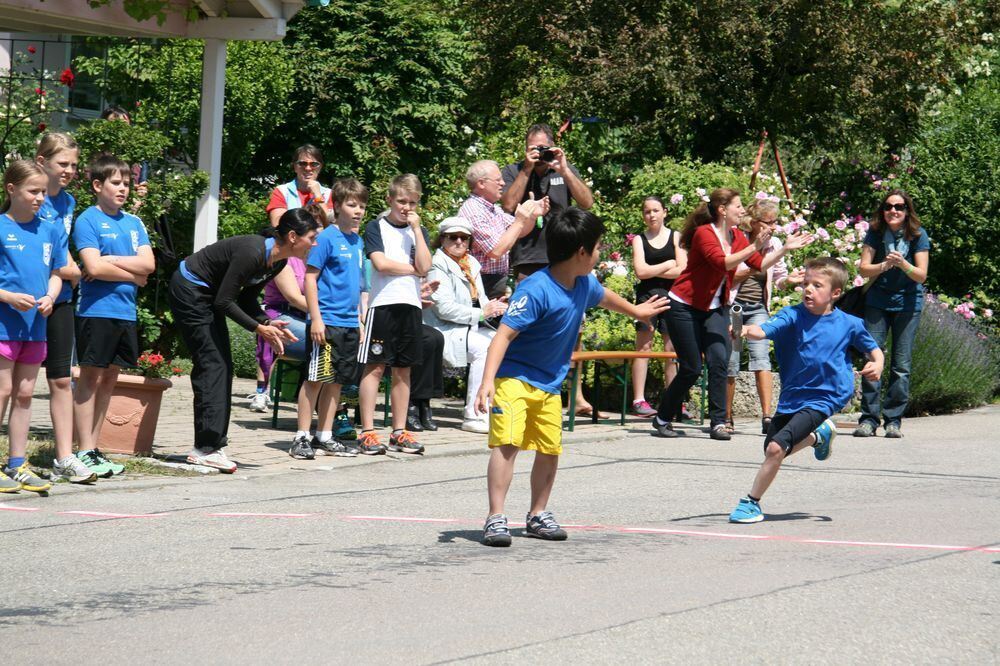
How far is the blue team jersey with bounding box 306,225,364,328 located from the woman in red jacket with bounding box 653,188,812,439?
272cm

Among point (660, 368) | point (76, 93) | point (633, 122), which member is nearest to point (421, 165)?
point (633, 122)

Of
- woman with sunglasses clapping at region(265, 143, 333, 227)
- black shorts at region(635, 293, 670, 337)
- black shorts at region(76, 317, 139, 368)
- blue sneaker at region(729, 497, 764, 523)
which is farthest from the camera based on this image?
black shorts at region(635, 293, 670, 337)

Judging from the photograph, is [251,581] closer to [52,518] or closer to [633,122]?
[52,518]

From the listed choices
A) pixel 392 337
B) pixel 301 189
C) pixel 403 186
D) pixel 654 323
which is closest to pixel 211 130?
pixel 301 189

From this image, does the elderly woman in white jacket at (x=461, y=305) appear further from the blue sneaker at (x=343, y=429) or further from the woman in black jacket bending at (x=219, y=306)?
the woman in black jacket bending at (x=219, y=306)

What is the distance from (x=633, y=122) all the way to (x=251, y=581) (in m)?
14.2

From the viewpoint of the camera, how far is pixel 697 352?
11375 millimetres

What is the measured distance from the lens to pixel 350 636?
5078 millimetres

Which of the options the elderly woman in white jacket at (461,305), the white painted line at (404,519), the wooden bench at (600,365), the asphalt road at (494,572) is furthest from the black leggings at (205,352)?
the wooden bench at (600,365)

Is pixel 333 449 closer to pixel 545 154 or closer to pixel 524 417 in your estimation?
pixel 545 154

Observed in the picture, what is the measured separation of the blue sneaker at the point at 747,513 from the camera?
771 centimetres

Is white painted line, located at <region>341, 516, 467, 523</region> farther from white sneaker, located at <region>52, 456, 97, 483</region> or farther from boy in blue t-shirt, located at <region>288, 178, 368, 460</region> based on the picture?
boy in blue t-shirt, located at <region>288, 178, 368, 460</region>

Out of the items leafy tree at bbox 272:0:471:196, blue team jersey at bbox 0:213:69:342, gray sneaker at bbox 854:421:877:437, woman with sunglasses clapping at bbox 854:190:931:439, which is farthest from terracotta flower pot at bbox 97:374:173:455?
leafy tree at bbox 272:0:471:196

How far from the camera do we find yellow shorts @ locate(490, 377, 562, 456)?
22.8 ft
